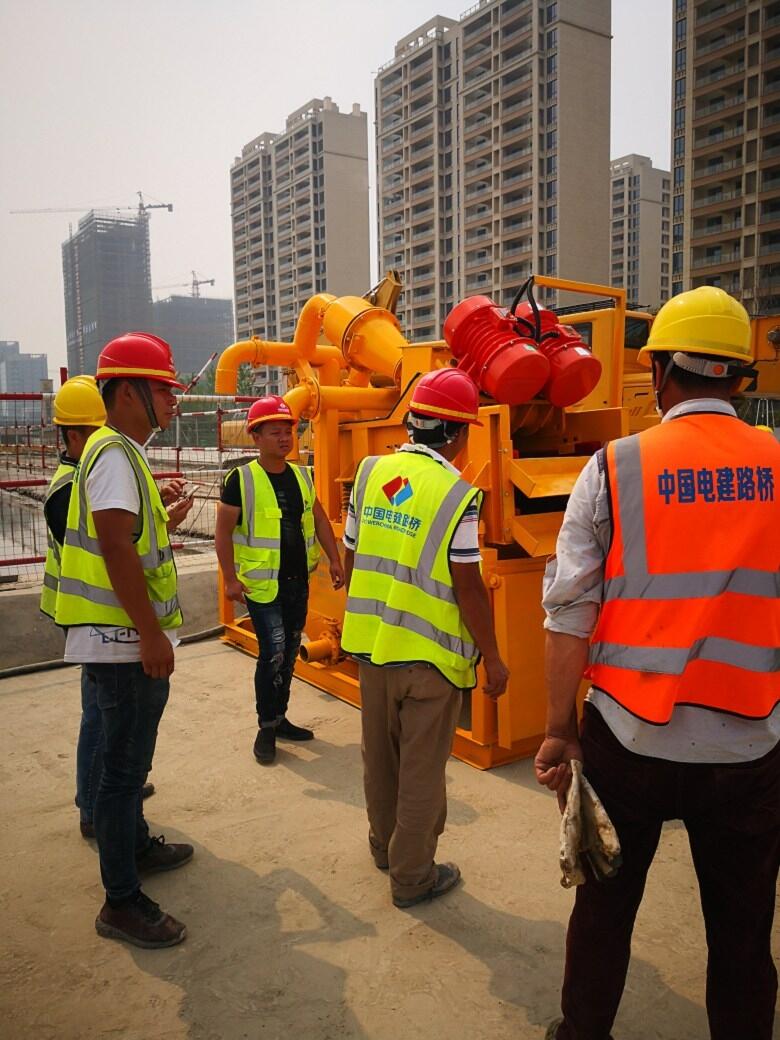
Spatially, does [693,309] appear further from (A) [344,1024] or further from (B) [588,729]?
(A) [344,1024]

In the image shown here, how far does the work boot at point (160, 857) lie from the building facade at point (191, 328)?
146m

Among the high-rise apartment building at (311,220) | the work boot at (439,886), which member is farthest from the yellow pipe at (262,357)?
the high-rise apartment building at (311,220)

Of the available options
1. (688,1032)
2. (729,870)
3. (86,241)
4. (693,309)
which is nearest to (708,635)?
(729,870)

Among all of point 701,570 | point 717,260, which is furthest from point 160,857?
point 717,260

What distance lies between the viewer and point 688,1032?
87.2 inches

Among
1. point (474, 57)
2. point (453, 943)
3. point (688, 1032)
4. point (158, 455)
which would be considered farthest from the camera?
point (474, 57)

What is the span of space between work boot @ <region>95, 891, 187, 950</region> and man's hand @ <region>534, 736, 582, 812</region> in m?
1.65

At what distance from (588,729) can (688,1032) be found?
1.13 meters

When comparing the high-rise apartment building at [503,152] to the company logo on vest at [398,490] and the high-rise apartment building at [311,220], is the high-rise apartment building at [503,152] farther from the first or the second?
the company logo on vest at [398,490]

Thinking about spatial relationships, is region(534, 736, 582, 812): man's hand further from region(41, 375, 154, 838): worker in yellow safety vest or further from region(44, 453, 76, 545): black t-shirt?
region(44, 453, 76, 545): black t-shirt

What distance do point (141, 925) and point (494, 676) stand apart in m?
1.55

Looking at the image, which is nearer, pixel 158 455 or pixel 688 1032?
pixel 688 1032

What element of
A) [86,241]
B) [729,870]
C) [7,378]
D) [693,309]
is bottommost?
[729,870]

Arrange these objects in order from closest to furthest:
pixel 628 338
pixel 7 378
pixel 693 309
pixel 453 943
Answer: pixel 693 309 < pixel 453 943 < pixel 628 338 < pixel 7 378
